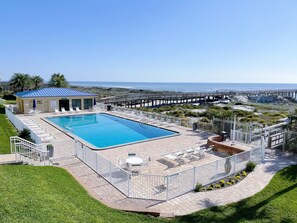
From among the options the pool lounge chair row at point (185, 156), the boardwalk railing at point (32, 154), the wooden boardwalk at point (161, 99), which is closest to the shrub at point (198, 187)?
the pool lounge chair row at point (185, 156)

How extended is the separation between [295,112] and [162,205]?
428 inches

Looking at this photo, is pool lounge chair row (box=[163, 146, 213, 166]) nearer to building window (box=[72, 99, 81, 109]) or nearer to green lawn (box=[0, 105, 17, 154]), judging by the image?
green lawn (box=[0, 105, 17, 154])

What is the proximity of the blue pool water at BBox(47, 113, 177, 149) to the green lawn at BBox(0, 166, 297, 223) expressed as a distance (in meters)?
6.87

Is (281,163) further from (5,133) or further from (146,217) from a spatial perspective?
(5,133)

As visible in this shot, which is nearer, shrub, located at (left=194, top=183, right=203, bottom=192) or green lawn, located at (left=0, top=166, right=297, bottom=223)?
green lawn, located at (left=0, top=166, right=297, bottom=223)

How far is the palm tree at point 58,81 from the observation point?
36.8 metres

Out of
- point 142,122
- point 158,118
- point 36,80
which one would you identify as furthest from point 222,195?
point 36,80

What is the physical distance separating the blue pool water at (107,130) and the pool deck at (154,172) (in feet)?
8.39

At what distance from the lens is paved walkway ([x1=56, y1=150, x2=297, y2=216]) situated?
709 centimetres

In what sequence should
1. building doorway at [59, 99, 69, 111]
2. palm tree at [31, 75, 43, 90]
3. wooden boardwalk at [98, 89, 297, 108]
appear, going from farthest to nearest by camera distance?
wooden boardwalk at [98, 89, 297, 108] → palm tree at [31, 75, 43, 90] → building doorway at [59, 99, 69, 111]

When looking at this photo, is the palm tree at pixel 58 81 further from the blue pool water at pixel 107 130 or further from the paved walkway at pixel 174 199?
the paved walkway at pixel 174 199

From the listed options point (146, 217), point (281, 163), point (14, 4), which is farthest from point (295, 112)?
point (14, 4)

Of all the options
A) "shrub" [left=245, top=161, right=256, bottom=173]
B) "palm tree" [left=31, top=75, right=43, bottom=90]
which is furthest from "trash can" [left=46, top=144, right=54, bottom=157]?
"palm tree" [left=31, top=75, right=43, bottom=90]

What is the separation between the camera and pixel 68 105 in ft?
92.8
